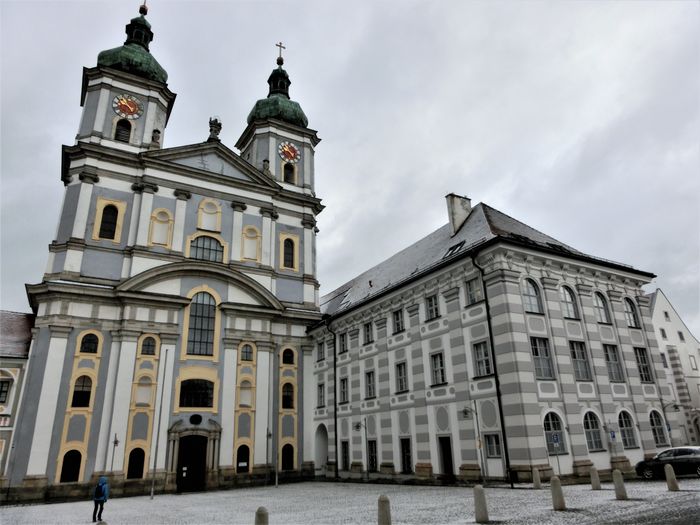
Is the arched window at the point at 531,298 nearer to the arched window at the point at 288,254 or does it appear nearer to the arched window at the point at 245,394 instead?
the arched window at the point at 245,394

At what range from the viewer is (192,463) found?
2967 cm

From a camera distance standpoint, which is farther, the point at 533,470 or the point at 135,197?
the point at 135,197

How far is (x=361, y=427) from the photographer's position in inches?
1176

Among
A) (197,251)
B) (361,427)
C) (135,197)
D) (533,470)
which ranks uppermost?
(135,197)

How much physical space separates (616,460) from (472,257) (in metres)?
10.8

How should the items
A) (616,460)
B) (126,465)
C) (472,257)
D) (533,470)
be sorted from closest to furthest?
(533,470)
(616,460)
(472,257)
(126,465)

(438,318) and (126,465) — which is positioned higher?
(438,318)

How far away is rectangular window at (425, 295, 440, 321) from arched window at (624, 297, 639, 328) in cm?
1016

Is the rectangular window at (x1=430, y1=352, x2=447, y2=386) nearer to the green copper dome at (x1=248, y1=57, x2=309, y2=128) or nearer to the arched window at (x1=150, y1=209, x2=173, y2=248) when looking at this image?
the arched window at (x1=150, y1=209, x2=173, y2=248)

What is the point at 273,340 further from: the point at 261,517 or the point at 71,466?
the point at 261,517

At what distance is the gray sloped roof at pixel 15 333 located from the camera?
2898 cm

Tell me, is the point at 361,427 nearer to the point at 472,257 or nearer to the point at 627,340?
the point at 472,257

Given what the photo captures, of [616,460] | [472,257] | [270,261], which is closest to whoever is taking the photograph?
[616,460]

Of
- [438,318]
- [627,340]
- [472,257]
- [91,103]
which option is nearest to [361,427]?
[438,318]
